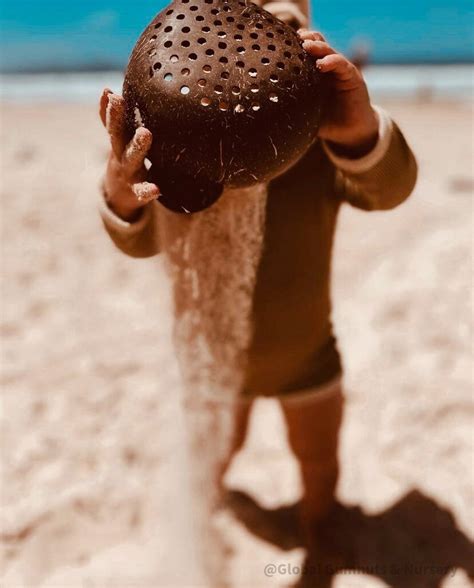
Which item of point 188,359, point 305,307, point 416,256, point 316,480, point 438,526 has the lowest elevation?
point 416,256

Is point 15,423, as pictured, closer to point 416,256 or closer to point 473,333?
point 473,333

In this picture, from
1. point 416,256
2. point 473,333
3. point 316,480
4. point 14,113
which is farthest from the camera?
point 14,113

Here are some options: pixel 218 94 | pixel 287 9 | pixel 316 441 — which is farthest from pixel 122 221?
pixel 316 441

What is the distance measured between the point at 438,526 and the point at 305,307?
0.76 metres

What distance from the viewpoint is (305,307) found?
1.18 m

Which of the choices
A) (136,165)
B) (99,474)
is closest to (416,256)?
(99,474)

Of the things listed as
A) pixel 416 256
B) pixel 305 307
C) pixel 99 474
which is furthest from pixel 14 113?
pixel 305 307

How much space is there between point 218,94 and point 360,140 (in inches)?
12.0

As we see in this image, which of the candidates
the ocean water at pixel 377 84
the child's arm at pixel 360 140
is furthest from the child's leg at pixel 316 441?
the ocean water at pixel 377 84

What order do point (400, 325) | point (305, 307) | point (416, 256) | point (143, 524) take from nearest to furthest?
point (305, 307)
point (143, 524)
point (400, 325)
point (416, 256)

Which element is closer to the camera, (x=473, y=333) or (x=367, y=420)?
(x=367, y=420)

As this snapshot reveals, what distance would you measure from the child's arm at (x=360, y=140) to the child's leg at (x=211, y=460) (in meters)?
0.60

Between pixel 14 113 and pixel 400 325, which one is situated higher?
pixel 400 325

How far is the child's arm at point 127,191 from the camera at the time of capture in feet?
2.61
